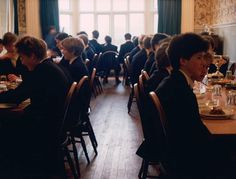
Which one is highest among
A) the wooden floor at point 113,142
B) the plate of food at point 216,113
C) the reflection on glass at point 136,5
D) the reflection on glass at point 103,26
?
the reflection on glass at point 136,5

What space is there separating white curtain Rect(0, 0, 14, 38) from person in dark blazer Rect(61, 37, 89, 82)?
5.20 metres

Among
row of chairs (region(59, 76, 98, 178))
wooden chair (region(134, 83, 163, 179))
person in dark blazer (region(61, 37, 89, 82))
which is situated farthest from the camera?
person in dark blazer (region(61, 37, 89, 82))

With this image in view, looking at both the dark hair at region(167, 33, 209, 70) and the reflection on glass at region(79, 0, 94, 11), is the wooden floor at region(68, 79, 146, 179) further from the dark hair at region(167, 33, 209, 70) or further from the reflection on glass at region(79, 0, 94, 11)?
the reflection on glass at region(79, 0, 94, 11)

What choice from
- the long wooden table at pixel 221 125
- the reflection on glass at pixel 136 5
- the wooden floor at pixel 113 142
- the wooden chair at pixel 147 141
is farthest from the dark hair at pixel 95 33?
the long wooden table at pixel 221 125

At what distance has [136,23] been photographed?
432 inches

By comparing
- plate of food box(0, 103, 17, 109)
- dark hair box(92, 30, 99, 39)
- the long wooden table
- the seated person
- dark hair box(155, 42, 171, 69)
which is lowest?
plate of food box(0, 103, 17, 109)

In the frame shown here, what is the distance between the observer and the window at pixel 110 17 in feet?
35.7

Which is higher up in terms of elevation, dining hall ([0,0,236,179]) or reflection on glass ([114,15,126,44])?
reflection on glass ([114,15,126,44])

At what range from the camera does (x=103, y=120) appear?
5473 mm

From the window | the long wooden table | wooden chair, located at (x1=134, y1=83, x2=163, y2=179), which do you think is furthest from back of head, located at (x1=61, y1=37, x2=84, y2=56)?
the window

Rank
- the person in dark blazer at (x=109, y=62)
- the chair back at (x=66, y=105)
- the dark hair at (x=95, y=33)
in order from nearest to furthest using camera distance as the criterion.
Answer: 1. the chair back at (x=66, y=105)
2. the person in dark blazer at (x=109, y=62)
3. the dark hair at (x=95, y=33)

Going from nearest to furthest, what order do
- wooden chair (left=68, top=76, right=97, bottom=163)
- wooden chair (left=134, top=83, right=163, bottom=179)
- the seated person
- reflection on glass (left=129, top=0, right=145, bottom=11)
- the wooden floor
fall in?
wooden chair (left=134, top=83, right=163, bottom=179) → wooden chair (left=68, top=76, right=97, bottom=163) → the wooden floor → the seated person → reflection on glass (left=129, top=0, right=145, bottom=11)

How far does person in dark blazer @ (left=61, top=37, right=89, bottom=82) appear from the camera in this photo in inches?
161

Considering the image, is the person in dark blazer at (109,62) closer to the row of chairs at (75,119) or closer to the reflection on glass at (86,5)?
the reflection on glass at (86,5)
